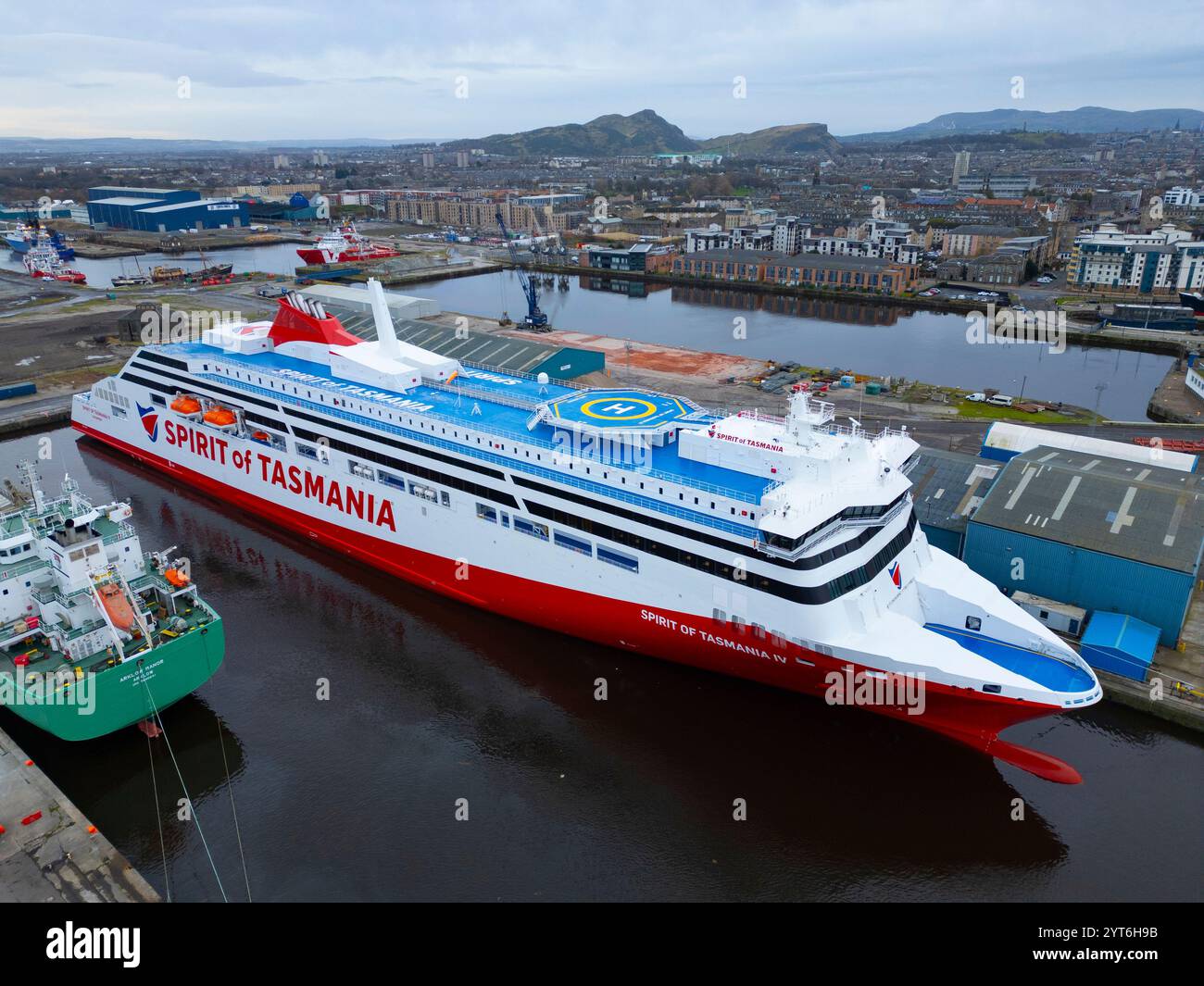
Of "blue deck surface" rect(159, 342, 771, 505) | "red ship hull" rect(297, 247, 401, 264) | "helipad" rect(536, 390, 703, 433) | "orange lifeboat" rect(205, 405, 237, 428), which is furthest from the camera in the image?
"red ship hull" rect(297, 247, 401, 264)

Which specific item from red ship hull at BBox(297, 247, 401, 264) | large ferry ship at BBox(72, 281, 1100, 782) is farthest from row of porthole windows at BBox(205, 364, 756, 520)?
red ship hull at BBox(297, 247, 401, 264)

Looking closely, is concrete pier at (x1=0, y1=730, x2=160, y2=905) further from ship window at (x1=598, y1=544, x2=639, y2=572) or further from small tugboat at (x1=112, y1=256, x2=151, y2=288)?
small tugboat at (x1=112, y1=256, x2=151, y2=288)

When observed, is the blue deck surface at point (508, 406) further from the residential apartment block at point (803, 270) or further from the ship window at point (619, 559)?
the residential apartment block at point (803, 270)

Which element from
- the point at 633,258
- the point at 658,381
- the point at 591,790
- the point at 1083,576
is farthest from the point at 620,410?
the point at 633,258

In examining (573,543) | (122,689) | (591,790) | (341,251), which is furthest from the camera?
(341,251)

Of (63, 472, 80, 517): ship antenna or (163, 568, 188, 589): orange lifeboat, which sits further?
(163, 568, 188, 589): orange lifeboat

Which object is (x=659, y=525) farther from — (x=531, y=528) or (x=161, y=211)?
(x=161, y=211)
